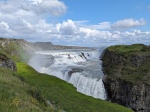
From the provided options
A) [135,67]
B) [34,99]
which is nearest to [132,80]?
[135,67]

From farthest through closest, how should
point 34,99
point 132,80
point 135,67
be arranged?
point 135,67 < point 132,80 < point 34,99

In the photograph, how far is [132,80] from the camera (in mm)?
61188

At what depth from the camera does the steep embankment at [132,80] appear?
57.2 meters

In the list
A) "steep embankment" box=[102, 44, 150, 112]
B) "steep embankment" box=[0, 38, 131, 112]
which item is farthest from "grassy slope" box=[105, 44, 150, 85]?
"steep embankment" box=[0, 38, 131, 112]

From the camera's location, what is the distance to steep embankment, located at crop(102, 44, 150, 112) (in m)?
57.2

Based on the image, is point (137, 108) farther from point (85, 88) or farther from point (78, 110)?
point (78, 110)

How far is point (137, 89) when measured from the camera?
58062mm

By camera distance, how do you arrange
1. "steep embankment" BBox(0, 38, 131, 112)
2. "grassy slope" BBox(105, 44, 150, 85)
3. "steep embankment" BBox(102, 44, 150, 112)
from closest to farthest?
"steep embankment" BBox(0, 38, 131, 112)
"steep embankment" BBox(102, 44, 150, 112)
"grassy slope" BBox(105, 44, 150, 85)

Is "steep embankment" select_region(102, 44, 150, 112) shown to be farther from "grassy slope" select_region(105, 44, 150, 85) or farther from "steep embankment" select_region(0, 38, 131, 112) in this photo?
"steep embankment" select_region(0, 38, 131, 112)

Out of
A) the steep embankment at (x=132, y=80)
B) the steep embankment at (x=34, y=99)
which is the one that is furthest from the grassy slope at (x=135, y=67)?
the steep embankment at (x=34, y=99)

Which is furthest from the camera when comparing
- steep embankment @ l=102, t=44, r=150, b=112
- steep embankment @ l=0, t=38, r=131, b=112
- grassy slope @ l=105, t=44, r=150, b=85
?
grassy slope @ l=105, t=44, r=150, b=85

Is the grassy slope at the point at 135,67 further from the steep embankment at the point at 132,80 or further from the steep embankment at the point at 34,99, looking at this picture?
the steep embankment at the point at 34,99

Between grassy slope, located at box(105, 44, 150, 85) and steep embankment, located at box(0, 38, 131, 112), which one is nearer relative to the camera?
steep embankment, located at box(0, 38, 131, 112)

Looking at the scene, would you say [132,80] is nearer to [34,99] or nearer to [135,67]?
[135,67]
